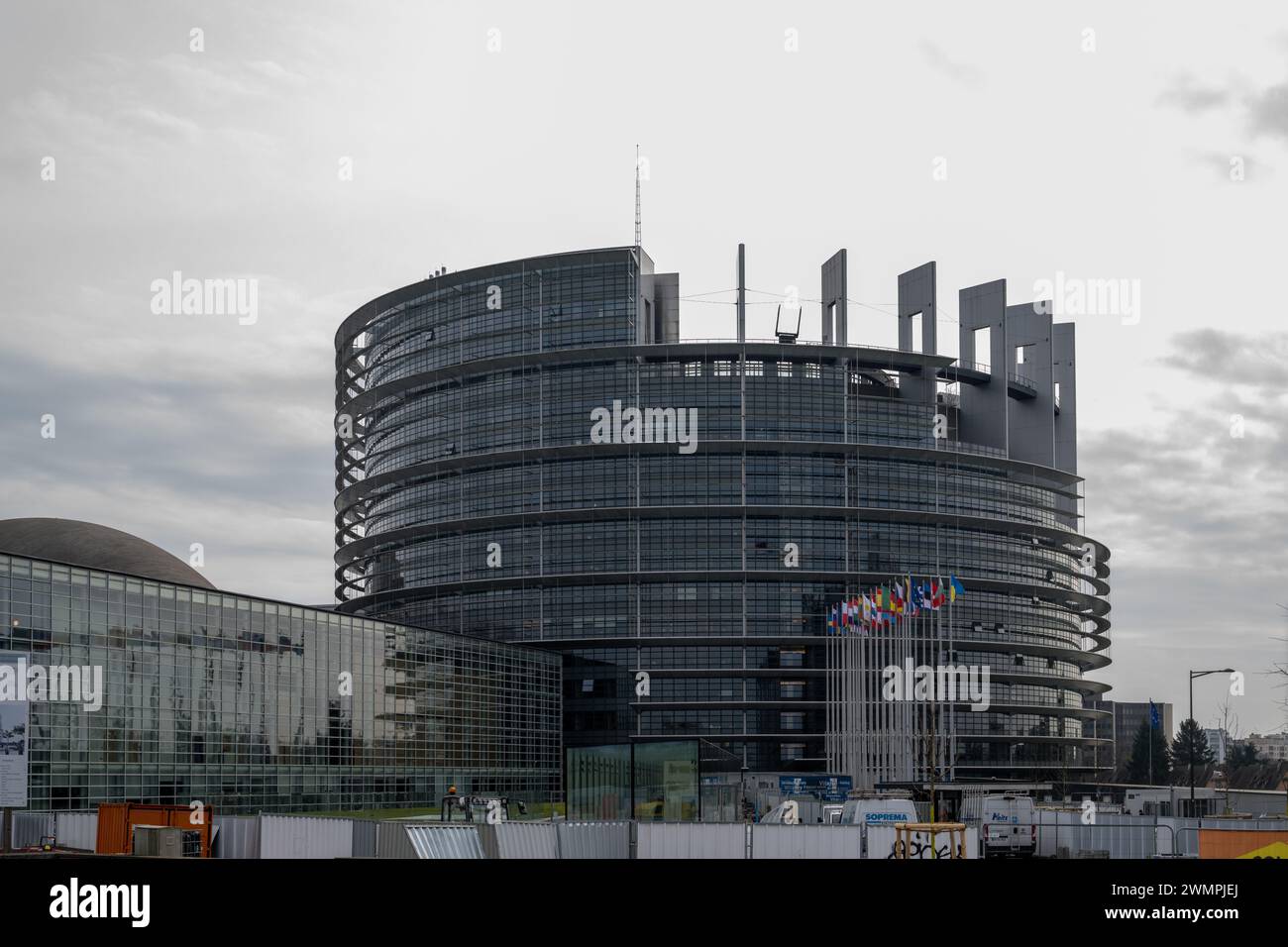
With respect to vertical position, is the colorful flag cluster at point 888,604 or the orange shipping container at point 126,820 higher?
the colorful flag cluster at point 888,604

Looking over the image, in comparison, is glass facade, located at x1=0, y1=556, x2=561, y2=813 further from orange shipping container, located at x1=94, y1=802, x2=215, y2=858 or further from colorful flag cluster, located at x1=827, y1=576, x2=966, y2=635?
orange shipping container, located at x1=94, y1=802, x2=215, y2=858

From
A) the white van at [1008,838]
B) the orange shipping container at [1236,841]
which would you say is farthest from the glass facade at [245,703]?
the orange shipping container at [1236,841]

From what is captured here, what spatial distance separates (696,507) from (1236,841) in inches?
3822

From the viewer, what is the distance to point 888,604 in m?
107

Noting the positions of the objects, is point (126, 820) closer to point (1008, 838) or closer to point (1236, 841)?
point (1236, 841)

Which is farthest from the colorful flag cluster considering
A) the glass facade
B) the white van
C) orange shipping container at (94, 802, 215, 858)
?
orange shipping container at (94, 802, 215, 858)

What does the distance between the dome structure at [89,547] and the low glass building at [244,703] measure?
1.60 meters

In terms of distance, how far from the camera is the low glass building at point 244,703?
214ft

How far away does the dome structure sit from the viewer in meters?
99.9

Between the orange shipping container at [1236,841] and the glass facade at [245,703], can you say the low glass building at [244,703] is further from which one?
the orange shipping container at [1236,841]

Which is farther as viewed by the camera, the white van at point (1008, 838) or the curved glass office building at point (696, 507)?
the curved glass office building at point (696, 507)

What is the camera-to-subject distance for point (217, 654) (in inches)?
3046

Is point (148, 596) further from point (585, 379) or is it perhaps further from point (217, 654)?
point (585, 379)

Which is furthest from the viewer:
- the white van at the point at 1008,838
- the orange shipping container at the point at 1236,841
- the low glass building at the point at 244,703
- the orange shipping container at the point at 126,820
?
the low glass building at the point at 244,703
